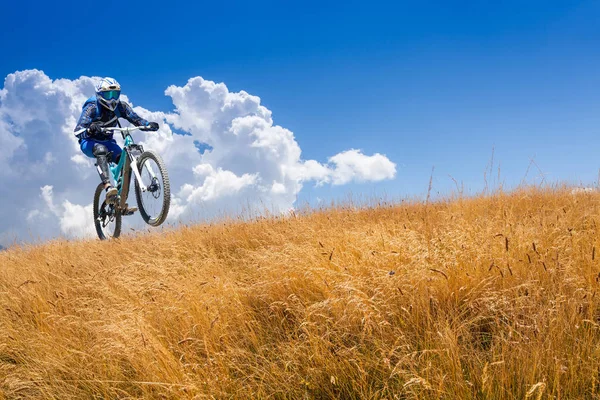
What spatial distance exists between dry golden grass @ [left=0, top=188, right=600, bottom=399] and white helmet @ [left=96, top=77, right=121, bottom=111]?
5.16 meters

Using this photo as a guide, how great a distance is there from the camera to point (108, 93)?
30.7 feet

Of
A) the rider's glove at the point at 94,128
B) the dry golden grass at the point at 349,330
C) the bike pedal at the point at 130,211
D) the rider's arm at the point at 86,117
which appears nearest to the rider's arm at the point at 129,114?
the rider's arm at the point at 86,117

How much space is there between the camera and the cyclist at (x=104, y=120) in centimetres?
933

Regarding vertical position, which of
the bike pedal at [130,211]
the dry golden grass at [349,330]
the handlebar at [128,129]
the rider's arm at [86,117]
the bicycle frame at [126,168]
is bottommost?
the dry golden grass at [349,330]

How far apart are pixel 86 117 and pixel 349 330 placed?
853 centimetres

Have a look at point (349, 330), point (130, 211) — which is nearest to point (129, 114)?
point (130, 211)

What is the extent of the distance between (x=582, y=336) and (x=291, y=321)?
7.21 feet

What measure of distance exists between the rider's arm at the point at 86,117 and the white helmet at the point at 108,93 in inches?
10.5

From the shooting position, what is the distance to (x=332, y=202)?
10.7m

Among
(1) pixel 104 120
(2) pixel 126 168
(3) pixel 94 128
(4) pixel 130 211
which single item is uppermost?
(1) pixel 104 120

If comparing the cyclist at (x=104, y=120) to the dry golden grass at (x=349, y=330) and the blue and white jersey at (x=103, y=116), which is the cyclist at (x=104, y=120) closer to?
the blue and white jersey at (x=103, y=116)

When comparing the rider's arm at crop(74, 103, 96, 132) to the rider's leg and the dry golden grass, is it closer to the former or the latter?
the rider's leg

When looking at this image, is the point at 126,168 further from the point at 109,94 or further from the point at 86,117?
the point at 109,94

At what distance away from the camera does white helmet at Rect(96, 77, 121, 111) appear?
9.34 m
